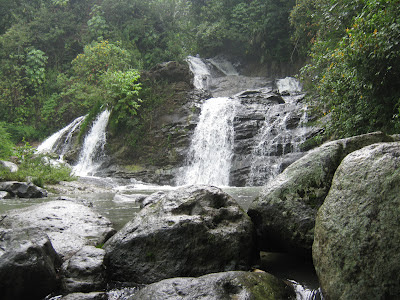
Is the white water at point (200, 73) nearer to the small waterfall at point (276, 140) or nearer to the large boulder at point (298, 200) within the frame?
the small waterfall at point (276, 140)

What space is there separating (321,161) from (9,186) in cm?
900

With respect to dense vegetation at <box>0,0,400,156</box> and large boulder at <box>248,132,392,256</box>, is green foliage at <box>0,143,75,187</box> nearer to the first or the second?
dense vegetation at <box>0,0,400,156</box>

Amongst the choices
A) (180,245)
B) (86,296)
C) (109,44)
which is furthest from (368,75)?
(109,44)

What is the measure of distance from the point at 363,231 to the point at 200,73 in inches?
880

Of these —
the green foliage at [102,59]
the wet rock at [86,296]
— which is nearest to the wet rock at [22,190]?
the wet rock at [86,296]

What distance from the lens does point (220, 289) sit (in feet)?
8.98

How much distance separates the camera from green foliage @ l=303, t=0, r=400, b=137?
5.57 m

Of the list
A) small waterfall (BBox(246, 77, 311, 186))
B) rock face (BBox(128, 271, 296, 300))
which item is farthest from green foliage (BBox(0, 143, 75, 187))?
rock face (BBox(128, 271, 296, 300))

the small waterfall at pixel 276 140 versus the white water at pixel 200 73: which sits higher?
the white water at pixel 200 73

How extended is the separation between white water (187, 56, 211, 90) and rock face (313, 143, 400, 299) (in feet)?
64.3

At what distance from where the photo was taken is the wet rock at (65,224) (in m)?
4.20

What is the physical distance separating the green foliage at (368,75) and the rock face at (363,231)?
10.4ft

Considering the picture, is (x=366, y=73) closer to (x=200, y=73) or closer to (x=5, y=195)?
(x=5, y=195)

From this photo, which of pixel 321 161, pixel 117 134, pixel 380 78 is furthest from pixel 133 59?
pixel 321 161
